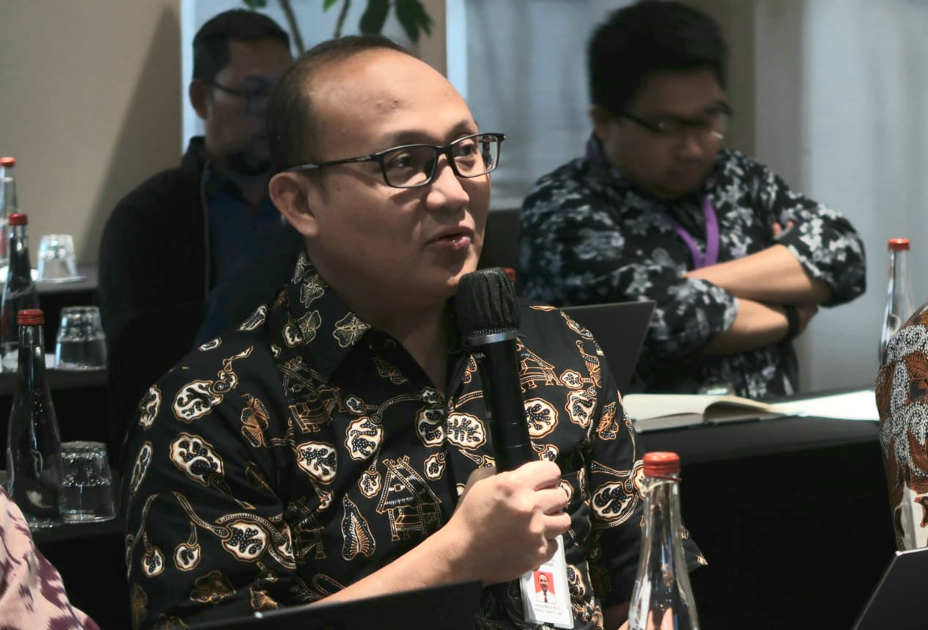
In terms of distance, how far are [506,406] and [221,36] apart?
80.4 inches

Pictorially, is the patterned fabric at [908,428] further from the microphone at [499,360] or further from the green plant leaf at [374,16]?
the green plant leaf at [374,16]

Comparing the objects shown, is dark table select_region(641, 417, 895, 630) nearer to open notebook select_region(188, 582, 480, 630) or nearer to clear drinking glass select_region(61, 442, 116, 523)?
clear drinking glass select_region(61, 442, 116, 523)

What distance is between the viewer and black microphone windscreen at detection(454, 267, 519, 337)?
1.09 metres

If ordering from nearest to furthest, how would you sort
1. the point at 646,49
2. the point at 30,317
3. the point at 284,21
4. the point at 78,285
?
the point at 30,317 → the point at 646,49 → the point at 78,285 → the point at 284,21

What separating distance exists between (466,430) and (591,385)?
0.17 m

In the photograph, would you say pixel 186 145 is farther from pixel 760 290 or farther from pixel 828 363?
pixel 828 363

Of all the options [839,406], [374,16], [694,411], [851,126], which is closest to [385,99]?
[694,411]

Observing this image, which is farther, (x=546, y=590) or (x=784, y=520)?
(x=784, y=520)

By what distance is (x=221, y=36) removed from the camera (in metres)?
2.88

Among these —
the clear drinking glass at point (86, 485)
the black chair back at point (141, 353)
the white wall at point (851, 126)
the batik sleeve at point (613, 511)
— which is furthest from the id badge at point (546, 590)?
the white wall at point (851, 126)

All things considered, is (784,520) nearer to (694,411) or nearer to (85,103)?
(694,411)

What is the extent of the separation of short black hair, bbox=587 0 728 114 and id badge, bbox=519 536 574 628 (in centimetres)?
174

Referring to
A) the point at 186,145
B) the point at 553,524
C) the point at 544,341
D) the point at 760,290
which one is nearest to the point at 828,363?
the point at 760,290

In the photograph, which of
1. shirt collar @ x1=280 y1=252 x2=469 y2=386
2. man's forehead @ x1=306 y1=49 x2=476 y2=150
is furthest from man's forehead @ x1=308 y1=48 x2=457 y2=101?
shirt collar @ x1=280 y1=252 x2=469 y2=386
